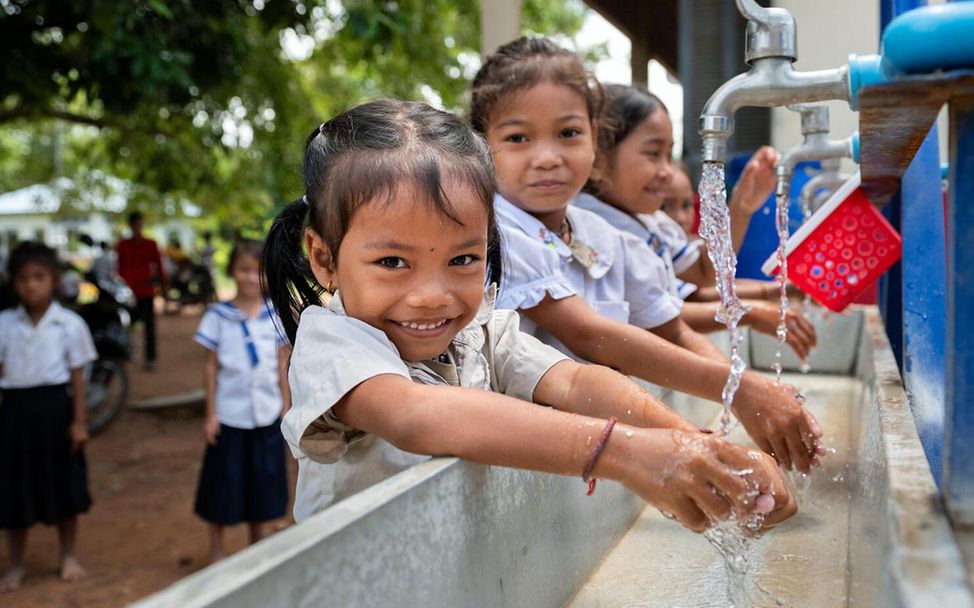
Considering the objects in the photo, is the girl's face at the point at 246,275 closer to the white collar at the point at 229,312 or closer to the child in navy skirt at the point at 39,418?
the white collar at the point at 229,312

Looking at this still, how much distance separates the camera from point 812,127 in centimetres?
189

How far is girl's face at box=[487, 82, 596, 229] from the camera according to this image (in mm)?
1942

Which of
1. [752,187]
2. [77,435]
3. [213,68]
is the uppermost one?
[213,68]

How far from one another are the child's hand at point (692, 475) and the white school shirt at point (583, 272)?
774 mm

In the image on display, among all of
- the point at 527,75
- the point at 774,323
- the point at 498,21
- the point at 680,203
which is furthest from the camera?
the point at 498,21

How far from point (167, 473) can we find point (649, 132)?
13.6ft

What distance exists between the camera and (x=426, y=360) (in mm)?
1337

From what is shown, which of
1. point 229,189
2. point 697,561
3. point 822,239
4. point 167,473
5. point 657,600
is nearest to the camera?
point 657,600

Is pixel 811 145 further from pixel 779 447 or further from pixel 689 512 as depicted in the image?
pixel 689 512

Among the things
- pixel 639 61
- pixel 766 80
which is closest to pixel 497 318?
pixel 766 80

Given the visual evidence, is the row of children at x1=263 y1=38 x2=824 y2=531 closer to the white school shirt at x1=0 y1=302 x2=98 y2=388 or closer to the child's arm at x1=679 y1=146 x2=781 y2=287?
the child's arm at x1=679 y1=146 x2=781 y2=287

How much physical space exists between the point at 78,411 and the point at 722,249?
10.4ft

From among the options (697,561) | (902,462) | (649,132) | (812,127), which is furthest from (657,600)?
(649,132)

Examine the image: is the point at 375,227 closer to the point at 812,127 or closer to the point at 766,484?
the point at 766,484
